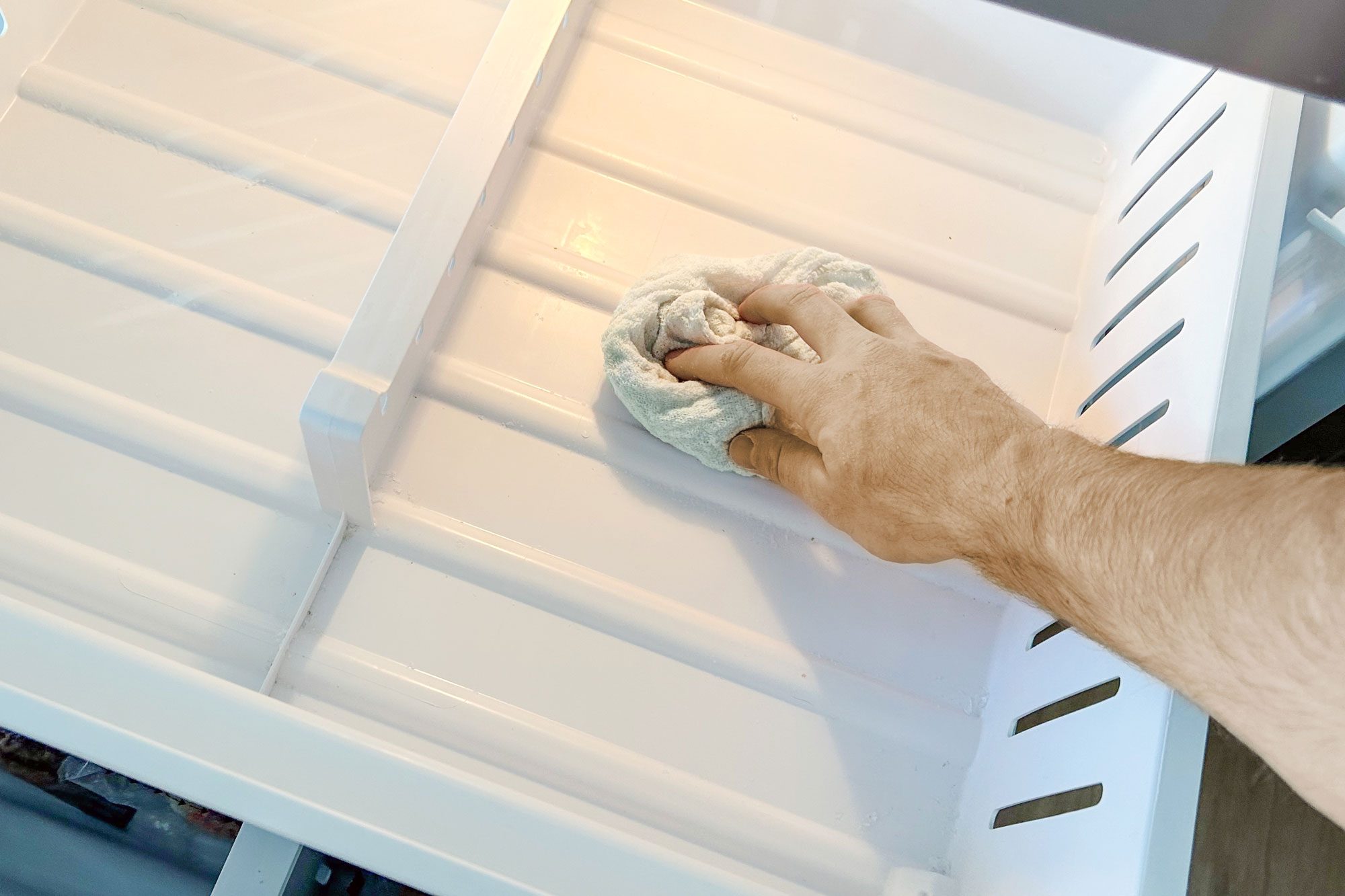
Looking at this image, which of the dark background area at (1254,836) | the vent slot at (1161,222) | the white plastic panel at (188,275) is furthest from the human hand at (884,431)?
the white plastic panel at (188,275)

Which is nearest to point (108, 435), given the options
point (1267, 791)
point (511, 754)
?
point (511, 754)

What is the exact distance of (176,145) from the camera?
1154mm

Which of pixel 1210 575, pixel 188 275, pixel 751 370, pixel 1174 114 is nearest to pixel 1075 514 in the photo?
pixel 1210 575

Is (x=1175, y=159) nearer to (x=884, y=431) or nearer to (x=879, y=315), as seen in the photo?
(x=879, y=315)

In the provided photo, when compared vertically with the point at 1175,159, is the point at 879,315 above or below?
below

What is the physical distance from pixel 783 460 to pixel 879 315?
195mm

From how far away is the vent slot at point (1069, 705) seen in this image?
0.83 metres

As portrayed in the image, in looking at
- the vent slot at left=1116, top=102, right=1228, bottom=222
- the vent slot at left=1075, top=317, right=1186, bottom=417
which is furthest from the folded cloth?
the vent slot at left=1116, top=102, right=1228, bottom=222

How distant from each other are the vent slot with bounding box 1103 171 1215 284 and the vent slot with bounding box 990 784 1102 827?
0.67 metres

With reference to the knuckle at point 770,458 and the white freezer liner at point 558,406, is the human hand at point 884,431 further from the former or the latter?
the white freezer liner at point 558,406

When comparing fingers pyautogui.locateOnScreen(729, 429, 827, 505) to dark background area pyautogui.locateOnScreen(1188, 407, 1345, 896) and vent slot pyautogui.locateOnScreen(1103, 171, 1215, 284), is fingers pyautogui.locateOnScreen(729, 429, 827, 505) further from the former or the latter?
vent slot pyautogui.locateOnScreen(1103, 171, 1215, 284)

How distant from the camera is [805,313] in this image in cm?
100

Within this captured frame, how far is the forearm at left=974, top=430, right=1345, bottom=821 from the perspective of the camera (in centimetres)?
56

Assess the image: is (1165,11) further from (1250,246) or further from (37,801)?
(37,801)
